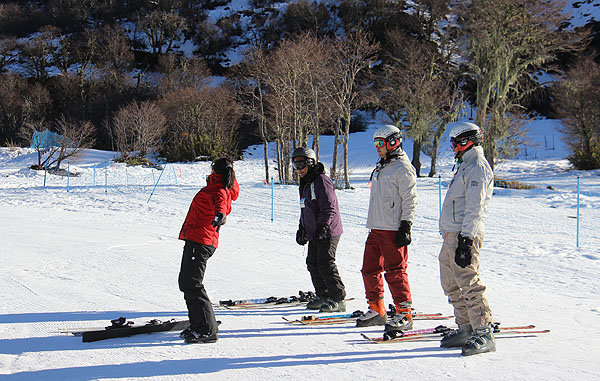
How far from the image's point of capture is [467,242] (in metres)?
4.05

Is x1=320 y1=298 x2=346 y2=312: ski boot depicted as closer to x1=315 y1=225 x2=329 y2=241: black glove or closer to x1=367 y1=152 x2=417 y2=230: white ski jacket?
x1=315 y1=225 x2=329 y2=241: black glove

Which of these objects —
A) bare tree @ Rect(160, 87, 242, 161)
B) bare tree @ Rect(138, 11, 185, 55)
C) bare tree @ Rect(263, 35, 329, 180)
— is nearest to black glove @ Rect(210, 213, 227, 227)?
bare tree @ Rect(263, 35, 329, 180)

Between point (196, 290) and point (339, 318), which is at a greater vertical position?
point (196, 290)

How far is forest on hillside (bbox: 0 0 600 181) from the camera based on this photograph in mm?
23375

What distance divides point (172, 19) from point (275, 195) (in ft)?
156

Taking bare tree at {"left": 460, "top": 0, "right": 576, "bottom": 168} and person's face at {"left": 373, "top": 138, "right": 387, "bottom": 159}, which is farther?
bare tree at {"left": 460, "top": 0, "right": 576, "bottom": 168}

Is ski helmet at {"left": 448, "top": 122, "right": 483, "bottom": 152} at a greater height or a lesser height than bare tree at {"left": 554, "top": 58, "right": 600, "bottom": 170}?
lesser

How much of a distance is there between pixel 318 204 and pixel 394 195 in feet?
3.97

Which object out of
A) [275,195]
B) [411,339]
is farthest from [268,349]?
[275,195]

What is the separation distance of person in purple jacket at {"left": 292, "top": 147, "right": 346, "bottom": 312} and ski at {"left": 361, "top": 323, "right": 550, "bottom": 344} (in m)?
1.12

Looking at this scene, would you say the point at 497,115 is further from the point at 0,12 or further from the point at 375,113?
the point at 0,12

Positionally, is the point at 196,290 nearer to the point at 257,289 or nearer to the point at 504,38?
the point at 257,289

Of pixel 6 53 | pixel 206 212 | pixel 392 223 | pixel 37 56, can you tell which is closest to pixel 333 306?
pixel 392 223

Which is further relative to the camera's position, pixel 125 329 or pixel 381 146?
pixel 381 146
